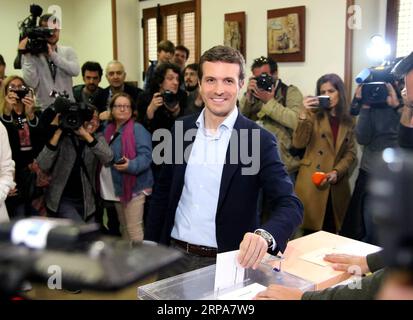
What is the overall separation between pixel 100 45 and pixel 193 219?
457 centimetres

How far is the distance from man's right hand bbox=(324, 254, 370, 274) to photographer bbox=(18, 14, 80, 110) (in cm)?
244

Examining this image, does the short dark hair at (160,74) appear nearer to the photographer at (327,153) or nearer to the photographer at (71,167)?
the photographer at (71,167)

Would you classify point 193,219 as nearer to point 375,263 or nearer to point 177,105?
point 375,263

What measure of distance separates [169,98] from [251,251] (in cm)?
200

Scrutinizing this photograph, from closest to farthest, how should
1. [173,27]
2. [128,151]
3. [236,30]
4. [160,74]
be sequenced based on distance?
[128,151] → [160,74] → [236,30] → [173,27]

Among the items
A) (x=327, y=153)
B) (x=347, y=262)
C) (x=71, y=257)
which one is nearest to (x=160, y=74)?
(x=327, y=153)

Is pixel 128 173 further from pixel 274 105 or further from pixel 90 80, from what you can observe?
pixel 90 80

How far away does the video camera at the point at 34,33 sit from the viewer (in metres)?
3.20

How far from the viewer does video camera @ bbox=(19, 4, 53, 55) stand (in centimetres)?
320

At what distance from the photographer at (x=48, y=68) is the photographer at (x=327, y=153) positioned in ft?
5.60

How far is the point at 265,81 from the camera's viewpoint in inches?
117

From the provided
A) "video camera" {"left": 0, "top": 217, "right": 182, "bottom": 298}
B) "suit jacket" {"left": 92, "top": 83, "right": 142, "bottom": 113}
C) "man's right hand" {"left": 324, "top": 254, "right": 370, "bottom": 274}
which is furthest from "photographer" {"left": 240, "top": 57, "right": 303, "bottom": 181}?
"video camera" {"left": 0, "top": 217, "right": 182, "bottom": 298}

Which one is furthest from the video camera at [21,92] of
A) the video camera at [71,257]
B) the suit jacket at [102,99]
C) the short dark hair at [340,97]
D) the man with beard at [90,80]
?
the video camera at [71,257]
